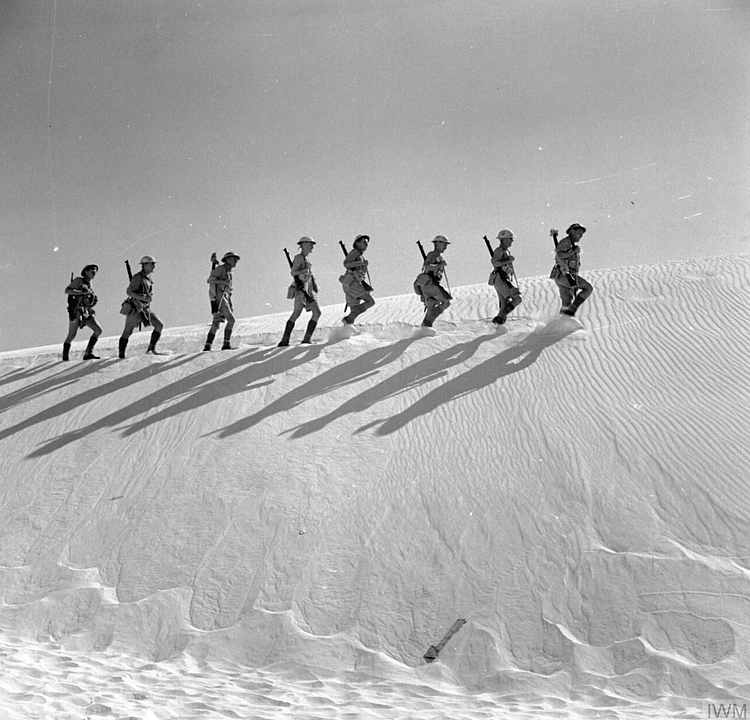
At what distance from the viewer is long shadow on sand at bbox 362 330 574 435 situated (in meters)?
8.96

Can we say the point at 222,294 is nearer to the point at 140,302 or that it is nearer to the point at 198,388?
the point at 140,302

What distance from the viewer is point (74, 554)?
24.1 ft

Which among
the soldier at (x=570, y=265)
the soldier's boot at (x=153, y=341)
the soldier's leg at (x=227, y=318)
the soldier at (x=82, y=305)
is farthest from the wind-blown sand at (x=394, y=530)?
the soldier at (x=82, y=305)

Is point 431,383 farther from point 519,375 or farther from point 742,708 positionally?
point 742,708

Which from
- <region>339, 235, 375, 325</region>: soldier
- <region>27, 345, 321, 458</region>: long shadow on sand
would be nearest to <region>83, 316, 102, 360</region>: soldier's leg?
<region>27, 345, 321, 458</region>: long shadow on sand

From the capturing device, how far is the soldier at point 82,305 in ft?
41.9

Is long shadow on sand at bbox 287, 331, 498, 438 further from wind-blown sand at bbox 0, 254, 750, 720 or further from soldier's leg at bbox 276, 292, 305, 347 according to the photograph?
soldier's leg at bbox 276, 292, 305, 347

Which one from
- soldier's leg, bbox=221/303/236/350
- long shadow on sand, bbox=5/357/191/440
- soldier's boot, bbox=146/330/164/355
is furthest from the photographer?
soldier's boot, bbox=146/330/164/355

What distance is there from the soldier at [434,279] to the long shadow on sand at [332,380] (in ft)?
2.30

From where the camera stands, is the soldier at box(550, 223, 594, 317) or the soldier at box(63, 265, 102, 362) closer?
the soldier at box(550, 223, 594, 317)

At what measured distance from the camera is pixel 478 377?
389 inches

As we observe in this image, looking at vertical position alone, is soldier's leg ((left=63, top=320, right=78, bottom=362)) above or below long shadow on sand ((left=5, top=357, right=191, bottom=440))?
above

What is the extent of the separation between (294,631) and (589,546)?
2.52m

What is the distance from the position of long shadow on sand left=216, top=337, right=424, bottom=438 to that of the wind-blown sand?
51 millimetres
